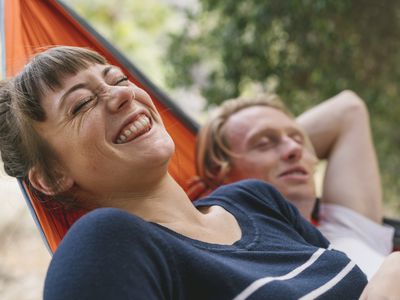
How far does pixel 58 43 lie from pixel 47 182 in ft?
1.87

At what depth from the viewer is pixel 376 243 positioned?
1.73 meters

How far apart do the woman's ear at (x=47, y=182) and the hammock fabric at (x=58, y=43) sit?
0.15 feet

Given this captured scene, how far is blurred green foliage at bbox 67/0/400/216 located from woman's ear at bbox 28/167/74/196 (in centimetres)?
160

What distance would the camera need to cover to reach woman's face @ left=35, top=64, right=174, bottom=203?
3.34 ft

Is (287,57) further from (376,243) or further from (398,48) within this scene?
(376,243)

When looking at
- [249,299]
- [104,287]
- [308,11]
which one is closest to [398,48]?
[308,11]

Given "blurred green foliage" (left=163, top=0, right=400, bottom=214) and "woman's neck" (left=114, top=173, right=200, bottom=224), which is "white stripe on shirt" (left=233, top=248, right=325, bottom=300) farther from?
"blurred green foliage" (left=163, top=0, right=400, bottom=214)

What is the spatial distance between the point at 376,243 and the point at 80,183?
103cm

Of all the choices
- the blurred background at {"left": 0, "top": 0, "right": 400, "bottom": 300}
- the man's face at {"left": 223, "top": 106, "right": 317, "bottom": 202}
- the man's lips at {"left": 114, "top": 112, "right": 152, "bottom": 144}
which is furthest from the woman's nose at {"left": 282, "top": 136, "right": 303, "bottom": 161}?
the blurred background at {"left": 0, "top": 0, "right": 400, "bottom": 300}

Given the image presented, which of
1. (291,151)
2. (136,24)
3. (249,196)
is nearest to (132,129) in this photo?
(249,196)

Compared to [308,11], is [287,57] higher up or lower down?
lower down

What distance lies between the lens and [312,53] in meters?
2.63

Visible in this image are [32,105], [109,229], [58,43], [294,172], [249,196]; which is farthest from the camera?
[294,172]

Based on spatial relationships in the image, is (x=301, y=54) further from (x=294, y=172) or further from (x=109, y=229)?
(x=109, y=229)
